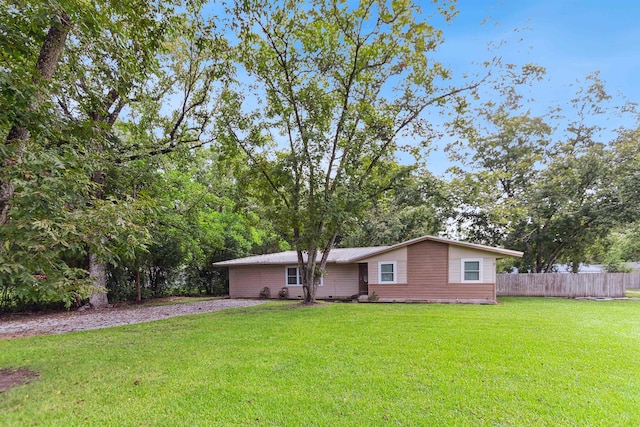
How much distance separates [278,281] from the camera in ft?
54.4

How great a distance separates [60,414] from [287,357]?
9.41 ft

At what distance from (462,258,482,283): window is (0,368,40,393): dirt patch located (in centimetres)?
1279

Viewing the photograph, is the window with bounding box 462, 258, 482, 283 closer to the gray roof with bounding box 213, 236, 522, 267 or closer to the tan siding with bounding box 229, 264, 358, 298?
the gray roof with bounding box 213, 236, 522, 267

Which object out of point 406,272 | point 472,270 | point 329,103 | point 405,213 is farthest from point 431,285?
point 329,103

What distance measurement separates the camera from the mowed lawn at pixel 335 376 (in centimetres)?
338

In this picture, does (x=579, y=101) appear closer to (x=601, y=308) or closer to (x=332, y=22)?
(x=601, y=308)

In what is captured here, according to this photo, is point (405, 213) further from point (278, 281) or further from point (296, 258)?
point (278, 281)

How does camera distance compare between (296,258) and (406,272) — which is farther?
(296,258)

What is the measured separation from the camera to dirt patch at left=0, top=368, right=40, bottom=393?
443 centimetres

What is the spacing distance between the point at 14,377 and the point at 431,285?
12.5 metres

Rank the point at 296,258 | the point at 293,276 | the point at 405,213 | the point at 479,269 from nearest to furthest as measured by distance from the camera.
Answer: the point at 479,269, the point at 296,258, the point at 293,276, the point at 405,213

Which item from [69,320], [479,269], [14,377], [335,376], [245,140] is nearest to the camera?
[335,376]

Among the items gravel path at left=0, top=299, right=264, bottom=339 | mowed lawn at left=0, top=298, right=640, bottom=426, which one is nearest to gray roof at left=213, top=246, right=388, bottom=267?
gravel path at left=0, top=299, right=264, bottom=339

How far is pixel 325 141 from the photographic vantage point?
38.4 feet
